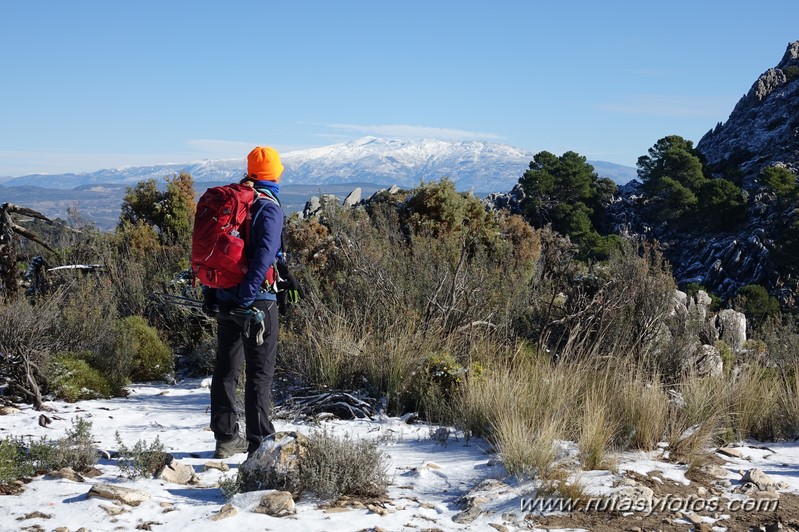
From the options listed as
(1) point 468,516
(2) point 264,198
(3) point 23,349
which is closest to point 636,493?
(1) point 468,516

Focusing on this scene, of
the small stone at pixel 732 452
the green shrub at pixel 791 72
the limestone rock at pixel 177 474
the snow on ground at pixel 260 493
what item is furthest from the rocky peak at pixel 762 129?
the limestone rock at pixel 177 474

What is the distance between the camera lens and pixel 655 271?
889cm

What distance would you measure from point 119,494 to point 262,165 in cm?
201

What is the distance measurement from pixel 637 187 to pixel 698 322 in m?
35.4

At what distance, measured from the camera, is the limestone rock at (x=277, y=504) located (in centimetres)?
338

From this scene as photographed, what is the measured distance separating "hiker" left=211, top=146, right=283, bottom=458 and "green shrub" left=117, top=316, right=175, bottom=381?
9.60 feet

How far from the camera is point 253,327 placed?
4.11 meters

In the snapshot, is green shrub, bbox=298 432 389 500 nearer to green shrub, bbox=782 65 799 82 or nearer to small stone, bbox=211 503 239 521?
small stone, bbox=211 503 239 521

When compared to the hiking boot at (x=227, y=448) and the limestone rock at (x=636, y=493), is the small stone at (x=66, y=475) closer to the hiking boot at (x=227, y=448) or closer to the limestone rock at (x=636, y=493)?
the hiking boot at (x=227, y=448)

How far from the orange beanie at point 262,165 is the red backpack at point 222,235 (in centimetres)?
21

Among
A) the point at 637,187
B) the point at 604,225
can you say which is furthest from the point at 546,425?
the point at 637,187

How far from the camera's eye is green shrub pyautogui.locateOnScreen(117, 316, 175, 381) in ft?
23.2

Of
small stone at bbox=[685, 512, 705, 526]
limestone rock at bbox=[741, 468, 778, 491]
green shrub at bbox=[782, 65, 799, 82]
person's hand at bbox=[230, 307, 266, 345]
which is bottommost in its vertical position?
small stone at bbox=[685, 512, 705, 526]

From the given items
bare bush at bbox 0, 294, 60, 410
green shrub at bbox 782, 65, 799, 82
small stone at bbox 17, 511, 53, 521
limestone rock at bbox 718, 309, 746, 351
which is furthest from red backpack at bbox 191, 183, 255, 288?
green shrub at bbox 782, 65, 799, 82
